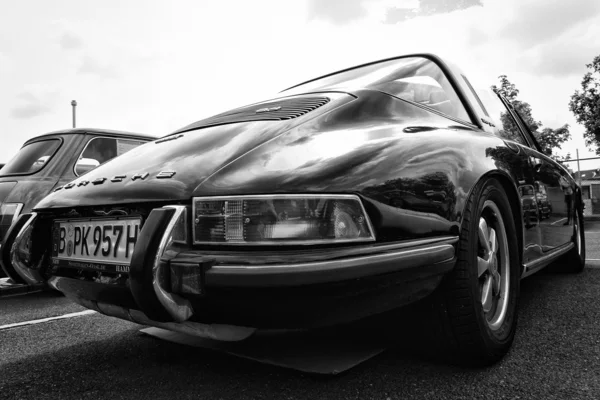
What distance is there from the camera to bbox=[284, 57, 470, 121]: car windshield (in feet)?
7.30

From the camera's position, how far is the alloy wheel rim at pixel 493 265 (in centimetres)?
202

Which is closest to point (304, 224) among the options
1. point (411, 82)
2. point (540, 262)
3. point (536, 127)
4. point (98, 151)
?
point (411, 82)

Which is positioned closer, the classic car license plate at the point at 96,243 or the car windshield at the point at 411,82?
the classic car license plate at the point at 96,243

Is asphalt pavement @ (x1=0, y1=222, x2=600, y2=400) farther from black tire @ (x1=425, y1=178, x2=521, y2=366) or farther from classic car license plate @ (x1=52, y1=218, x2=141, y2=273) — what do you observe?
classic car license plate @ (x1=52, y1=218, x2=141, y2=273)

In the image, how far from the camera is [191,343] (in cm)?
206

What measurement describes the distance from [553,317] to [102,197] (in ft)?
7.74

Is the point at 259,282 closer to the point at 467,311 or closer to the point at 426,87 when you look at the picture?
the point at 467,311

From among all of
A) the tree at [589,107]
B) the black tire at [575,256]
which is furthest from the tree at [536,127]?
the black tire at [575,256]

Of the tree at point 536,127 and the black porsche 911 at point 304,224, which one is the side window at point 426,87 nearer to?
the black porsche 911 at point 304,224

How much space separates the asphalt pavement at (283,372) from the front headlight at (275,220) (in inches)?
23.1

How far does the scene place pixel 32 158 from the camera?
463 cm

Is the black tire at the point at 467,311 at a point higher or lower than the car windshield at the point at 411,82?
lower

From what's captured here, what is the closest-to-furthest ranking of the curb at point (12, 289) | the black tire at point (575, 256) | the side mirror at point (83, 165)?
the black tire at point (575, 256) → the curb at point (12, 289) → the side mirror at point (83, 165)

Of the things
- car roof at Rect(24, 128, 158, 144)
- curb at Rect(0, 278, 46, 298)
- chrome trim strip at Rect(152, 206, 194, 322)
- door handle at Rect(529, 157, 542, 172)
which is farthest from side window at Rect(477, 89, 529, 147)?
curb at Rect(0, 278, 46, 298)
